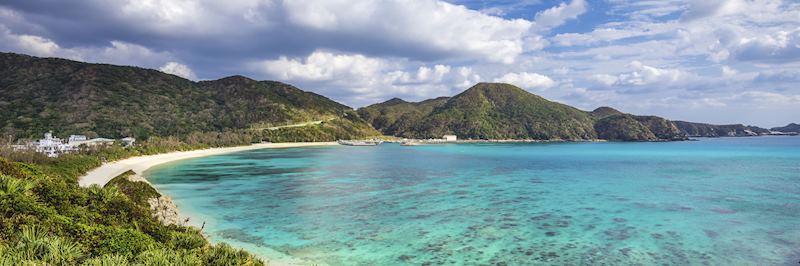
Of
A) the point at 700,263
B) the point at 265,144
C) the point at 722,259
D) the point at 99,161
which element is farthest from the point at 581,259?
the point at 265,144

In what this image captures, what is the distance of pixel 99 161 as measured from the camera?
6544cm

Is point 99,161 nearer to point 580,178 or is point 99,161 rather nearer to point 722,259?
point 580,178

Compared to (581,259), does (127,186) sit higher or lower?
higher

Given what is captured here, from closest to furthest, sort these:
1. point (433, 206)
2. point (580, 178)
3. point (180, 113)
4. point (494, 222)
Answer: point (494, 222)
point (433, 206)
point (580, 178)
point (180, 113)

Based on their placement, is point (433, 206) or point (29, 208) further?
point (433, 206)

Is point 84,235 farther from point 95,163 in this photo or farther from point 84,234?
point 95,163

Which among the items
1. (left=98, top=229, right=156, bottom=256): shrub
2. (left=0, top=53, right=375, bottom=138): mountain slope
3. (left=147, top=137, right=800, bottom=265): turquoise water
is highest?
(left=0, top=53, right=375, bottom=138): mountain slope

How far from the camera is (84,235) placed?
1394 cm

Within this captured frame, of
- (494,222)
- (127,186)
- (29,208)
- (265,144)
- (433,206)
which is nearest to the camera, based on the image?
(29,208)

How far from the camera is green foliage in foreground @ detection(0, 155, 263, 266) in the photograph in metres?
11.0

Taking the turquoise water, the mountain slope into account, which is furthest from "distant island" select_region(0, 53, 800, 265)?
the turquoise water

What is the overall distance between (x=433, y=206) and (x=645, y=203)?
1996 centimetres

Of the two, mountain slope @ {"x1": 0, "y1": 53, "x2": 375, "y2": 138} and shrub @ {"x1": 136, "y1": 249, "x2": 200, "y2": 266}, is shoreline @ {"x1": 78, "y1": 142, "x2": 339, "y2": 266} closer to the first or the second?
shrub @ {"x1": 136, "y1": 249, "x2": 200, "y2": 266}

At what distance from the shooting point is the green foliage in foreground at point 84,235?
11016 mm
